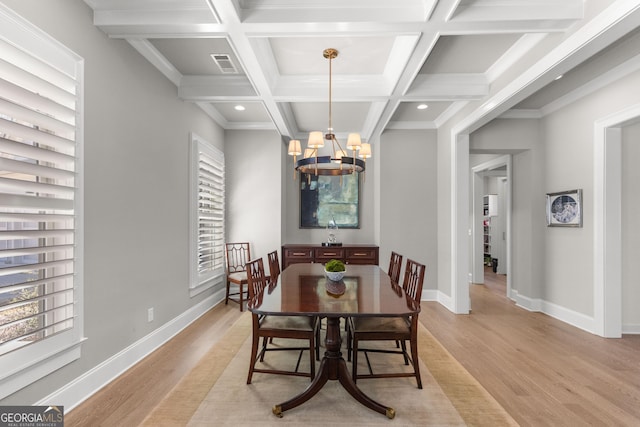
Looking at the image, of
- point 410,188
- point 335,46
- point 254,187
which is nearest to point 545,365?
point 410,188

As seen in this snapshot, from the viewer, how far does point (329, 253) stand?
5.38 meters

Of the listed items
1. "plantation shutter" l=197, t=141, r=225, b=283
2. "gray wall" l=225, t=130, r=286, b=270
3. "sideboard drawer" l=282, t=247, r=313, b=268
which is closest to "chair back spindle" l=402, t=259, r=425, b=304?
"sideboard drawer" l=282, t=247, r=313, b=268

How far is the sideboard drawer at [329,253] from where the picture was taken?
5.36 m

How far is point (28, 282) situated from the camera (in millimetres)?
1944

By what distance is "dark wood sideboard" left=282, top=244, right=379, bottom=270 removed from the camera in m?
5.38

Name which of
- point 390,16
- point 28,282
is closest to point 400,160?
point 390,16

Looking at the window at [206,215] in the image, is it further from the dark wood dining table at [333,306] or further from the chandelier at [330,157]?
the dark wood dining table at [333,306]

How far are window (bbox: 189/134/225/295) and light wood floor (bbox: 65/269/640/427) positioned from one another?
1.96ft

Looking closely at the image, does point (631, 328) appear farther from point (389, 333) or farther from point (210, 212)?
point (210, 212)

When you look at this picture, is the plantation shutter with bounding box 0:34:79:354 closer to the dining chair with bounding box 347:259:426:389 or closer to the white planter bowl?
the white planter bowl

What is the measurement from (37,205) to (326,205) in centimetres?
432

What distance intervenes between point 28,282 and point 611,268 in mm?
5032

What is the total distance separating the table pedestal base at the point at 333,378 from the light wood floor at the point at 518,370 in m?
0.85

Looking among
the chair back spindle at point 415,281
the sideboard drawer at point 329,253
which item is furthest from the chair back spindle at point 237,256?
the chair back spindle at point 415,281
